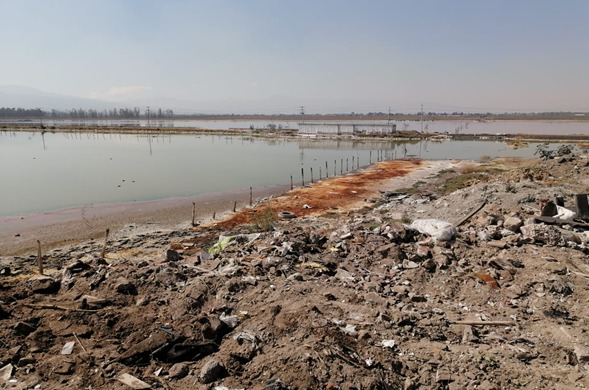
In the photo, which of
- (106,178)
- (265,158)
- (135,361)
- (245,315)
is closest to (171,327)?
(135,361)

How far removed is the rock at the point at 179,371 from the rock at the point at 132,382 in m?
0.34

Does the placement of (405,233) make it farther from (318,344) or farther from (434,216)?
(318,344)

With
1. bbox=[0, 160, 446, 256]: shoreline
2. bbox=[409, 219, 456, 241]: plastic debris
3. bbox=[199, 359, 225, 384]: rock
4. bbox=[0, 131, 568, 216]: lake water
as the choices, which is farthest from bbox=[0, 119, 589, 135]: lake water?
bbox=[199, 359, 225, 384]: rock

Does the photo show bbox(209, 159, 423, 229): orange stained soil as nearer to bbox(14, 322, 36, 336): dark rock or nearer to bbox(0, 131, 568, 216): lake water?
bbox(0, 131, 568, 216): lake water

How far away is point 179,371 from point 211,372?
20.5 inches

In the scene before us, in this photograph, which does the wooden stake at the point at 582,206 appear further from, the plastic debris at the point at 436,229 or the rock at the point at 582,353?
the rock at the point at 582,353

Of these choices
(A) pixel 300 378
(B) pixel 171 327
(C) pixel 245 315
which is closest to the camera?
(A) pixel 300 378

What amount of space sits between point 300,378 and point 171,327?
265 centimetres

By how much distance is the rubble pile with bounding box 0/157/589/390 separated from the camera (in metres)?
4.94

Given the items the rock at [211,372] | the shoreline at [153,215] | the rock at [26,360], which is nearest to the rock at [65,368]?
the rock at [26,360]

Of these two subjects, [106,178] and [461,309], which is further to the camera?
[106,178]

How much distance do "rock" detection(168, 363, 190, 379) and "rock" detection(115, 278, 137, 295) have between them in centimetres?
309

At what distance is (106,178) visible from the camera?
28.9m

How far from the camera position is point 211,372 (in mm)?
4879
